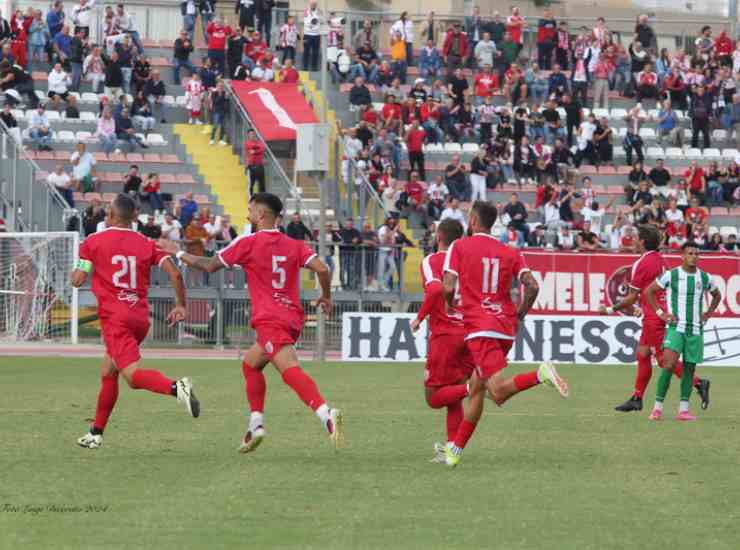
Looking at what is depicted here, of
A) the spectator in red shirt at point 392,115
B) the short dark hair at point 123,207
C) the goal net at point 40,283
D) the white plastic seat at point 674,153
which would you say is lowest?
the goal net at point 40,283

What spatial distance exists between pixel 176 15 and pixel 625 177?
13.5m

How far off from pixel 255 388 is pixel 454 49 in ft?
108

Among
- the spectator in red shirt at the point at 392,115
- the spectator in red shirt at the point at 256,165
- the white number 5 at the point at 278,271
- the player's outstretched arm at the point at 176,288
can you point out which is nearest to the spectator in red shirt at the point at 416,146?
the spectator in red shirt at the point at 392,115

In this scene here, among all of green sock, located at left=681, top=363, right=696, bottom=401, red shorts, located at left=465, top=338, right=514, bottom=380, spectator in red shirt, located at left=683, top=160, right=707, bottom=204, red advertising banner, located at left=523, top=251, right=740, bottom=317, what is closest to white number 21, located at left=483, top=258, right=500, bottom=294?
red shorts, located at left=465, top=338, right=514, bottom=380

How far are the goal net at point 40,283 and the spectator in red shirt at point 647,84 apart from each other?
747 inches

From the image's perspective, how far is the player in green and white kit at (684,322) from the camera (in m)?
17.5

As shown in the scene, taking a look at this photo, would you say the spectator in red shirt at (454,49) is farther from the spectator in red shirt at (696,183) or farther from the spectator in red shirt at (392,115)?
the spectator in red shirt at (696,183)

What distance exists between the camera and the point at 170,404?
18.9 m

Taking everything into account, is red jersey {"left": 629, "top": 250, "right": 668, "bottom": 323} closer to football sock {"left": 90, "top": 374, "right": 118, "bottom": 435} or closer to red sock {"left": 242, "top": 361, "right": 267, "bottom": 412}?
red sock {"left": 242, "top": 361, "right": 267, "bottom": 412}

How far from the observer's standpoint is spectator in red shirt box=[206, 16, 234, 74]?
42.0m

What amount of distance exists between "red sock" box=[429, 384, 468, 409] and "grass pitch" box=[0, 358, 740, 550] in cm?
49

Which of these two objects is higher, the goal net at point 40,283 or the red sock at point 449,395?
the red sock at point 449,395

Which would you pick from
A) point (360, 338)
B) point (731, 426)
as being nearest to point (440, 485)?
point (731, 426)

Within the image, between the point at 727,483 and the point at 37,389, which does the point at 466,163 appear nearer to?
the point at 37,389
